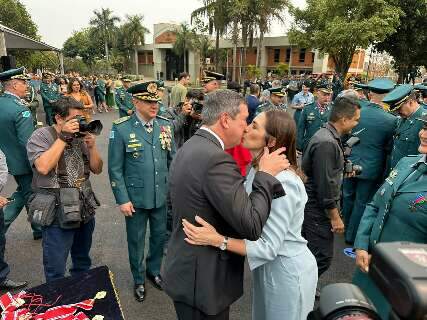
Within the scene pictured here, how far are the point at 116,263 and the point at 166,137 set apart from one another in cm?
165

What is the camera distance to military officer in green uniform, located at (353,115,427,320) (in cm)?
196

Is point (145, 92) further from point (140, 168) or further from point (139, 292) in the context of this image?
point (139, 292)

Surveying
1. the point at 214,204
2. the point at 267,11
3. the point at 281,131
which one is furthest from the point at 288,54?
the point at 214,204

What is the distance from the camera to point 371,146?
13.4 feet

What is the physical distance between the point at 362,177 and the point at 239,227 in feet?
10.4

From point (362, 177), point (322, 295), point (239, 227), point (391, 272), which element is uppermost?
point (391, 272)

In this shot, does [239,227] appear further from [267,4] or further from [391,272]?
[267,4]

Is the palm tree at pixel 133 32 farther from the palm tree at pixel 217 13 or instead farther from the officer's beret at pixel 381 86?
the officer's beret at pixel 381 86

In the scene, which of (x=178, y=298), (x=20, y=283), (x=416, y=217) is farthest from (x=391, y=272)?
(x=20, y=283)

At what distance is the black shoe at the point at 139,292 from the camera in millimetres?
3111

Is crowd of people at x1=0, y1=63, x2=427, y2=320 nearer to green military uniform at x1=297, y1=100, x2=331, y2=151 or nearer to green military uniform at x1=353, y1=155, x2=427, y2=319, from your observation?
green military uniform at x1=353, y1=155, x2=427, y2=319

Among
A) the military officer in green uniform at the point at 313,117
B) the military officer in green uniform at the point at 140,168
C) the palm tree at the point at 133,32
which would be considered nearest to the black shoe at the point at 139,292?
the military officer in green uniform at the point at 140,168

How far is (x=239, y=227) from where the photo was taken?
148 centimetres

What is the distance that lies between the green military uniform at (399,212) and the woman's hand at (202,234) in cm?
95
